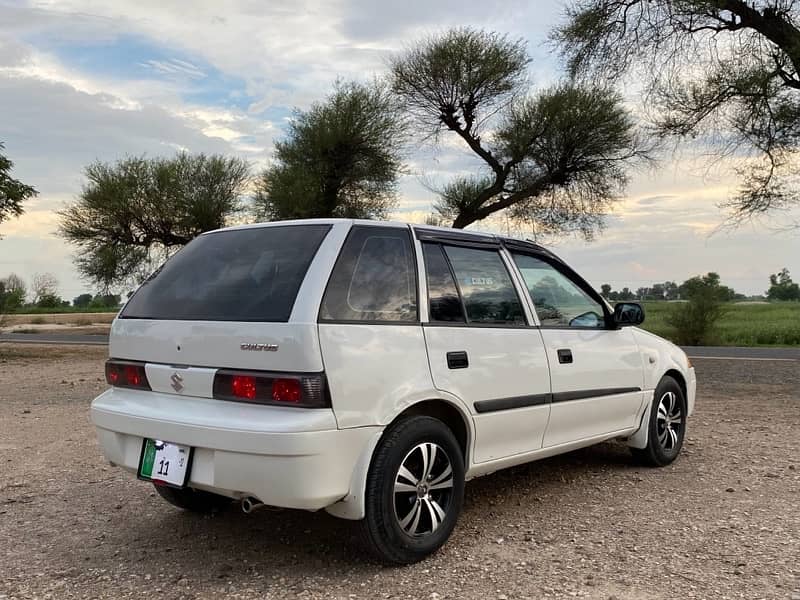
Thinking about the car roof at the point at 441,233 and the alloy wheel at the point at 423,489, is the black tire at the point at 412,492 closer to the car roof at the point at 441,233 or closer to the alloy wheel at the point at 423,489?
the alloy wheel at the point at 423,489

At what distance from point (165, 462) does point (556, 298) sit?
2.71 meters

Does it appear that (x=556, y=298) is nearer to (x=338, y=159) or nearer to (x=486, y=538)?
(x=486, y=538)

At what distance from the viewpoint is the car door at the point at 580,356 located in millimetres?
4633

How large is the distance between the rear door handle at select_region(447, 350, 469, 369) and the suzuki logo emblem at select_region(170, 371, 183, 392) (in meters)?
1.39

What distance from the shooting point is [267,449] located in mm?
3215

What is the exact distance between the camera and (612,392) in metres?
5.05

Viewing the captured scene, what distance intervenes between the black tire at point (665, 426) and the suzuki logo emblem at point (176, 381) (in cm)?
359

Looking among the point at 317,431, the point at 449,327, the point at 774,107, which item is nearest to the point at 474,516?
the point at 449,327

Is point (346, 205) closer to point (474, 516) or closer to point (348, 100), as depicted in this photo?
point (348, 100)

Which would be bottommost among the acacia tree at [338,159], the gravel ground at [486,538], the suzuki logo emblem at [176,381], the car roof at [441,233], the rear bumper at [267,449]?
the gravel ground at [486,538]

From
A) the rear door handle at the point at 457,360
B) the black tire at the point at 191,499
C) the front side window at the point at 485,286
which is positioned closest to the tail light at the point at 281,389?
the rear door handle at the point at 457,360

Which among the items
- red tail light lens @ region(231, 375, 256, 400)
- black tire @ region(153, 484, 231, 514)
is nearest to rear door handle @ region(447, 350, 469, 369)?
red tail light lens @ region(231, 375, 256, 400)

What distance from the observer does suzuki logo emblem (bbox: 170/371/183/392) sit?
3.63 meters

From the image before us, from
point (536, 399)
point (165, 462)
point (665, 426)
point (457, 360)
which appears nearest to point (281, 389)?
point (165, 462)
